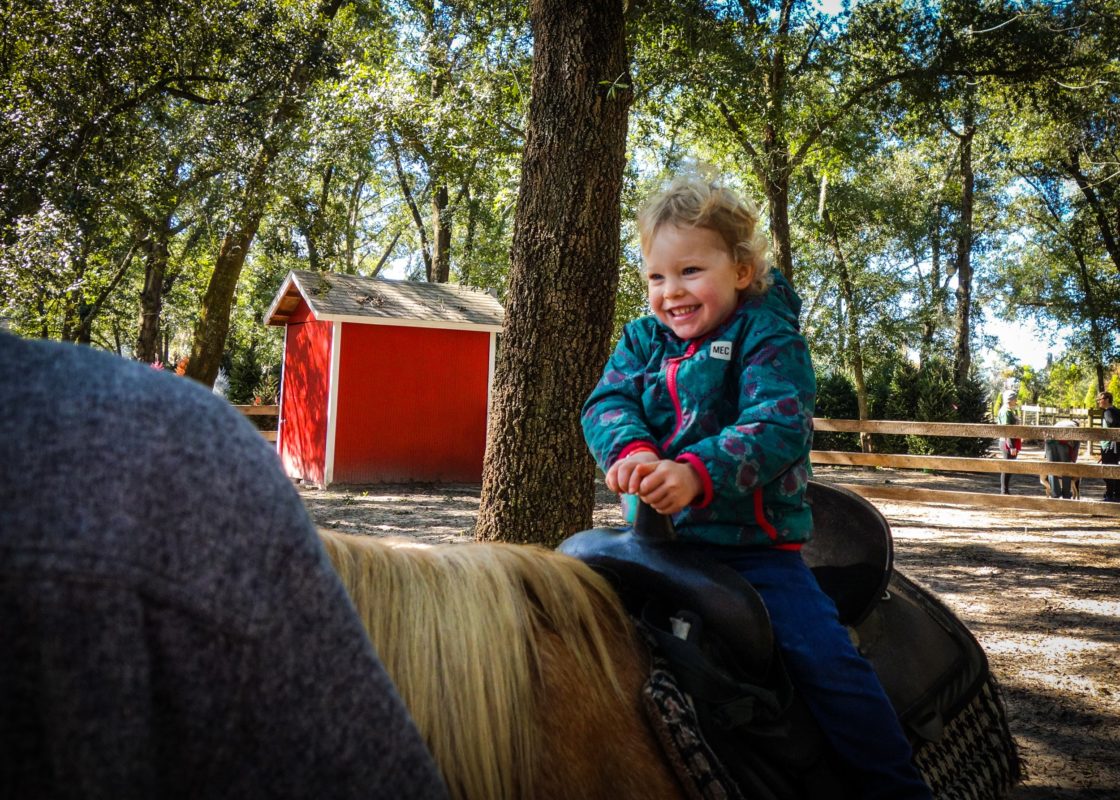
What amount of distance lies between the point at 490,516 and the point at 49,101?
11.8m

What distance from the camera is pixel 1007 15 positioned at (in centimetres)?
1164

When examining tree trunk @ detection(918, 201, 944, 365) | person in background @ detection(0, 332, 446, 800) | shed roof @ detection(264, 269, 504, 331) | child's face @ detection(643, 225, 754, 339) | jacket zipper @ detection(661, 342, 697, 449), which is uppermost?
tree trunk @ detection(918, 201, 944, 365)

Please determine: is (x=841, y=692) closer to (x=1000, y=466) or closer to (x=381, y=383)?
(x=1000, y=466)

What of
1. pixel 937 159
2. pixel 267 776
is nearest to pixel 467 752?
pixel 267 776

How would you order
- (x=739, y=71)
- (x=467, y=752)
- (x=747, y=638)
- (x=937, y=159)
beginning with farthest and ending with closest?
(x=937, y=159), (x=739, y=71), (x=747, y=638), (x=467, y=752)

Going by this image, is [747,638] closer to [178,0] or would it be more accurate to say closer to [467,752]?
[467,752]

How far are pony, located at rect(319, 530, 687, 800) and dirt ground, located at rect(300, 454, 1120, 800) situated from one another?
2.48 m

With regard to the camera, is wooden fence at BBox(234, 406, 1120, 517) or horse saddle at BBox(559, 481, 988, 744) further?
wooden fence at BBox(234, 406, 1120, 517)

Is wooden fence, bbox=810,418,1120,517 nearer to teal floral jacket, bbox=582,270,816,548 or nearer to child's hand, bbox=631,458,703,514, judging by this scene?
teal floral jacket, bbox=582,270,816,548

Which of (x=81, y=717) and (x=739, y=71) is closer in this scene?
(x=81, y=717)

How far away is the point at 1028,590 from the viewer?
686 cm

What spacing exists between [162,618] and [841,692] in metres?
1.32

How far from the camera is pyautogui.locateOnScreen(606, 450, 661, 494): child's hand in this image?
1527 millimetres

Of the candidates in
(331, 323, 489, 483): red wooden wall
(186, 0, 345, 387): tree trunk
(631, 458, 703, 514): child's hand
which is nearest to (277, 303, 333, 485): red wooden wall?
(331, 323, 489, 483): red wooden wall
